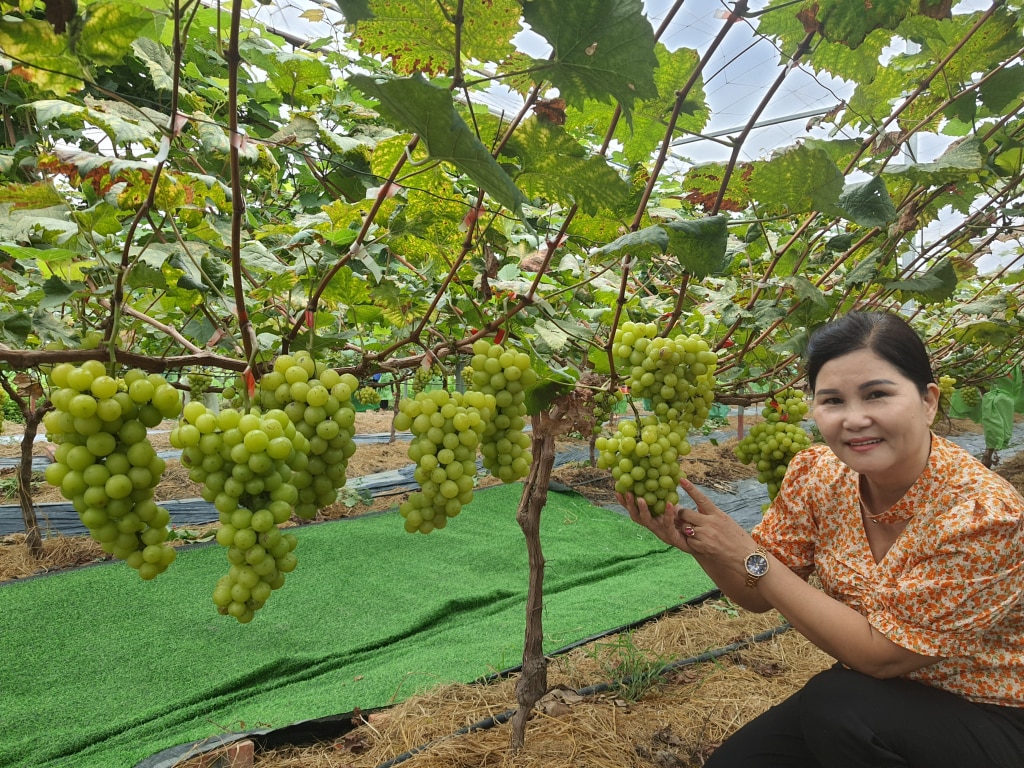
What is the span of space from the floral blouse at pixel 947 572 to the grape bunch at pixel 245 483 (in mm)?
1440

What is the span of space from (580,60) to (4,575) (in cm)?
529

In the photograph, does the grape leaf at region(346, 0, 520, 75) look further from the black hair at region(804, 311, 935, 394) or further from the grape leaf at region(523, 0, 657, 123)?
the black hair at region(804, 311, 935, 394)

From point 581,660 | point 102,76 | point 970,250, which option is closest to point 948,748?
point 581,660

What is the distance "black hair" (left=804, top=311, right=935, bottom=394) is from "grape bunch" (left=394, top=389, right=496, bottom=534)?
1.02 metres

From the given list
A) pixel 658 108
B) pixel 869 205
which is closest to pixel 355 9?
pixel 658 108

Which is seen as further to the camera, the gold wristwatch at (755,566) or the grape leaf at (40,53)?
the gold wristwatch at (755,566)

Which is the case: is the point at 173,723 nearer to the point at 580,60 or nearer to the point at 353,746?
the point at 353,746

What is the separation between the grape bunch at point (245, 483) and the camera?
0.83m

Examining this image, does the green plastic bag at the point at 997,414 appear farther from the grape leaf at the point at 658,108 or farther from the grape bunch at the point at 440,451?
the grape bunch at the point at 440,451

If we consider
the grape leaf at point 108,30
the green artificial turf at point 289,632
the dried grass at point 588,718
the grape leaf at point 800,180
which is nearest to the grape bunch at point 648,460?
the grape leaf at point 800,180

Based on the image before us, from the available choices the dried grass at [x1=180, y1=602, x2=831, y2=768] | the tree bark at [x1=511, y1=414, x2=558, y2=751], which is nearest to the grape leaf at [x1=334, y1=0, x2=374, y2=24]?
the tree bark at [x1=511, y1=414, x2=558, y2=751]

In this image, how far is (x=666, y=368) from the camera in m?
1.45

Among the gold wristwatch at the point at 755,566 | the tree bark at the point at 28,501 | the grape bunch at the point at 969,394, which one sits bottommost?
the tree bark at the point at 28,501

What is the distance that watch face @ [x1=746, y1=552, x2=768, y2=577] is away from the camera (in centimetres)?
161
